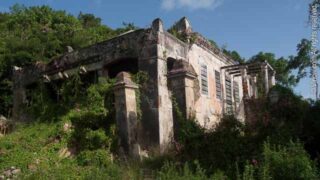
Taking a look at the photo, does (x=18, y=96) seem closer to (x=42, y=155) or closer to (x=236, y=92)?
(x=42, y=155)

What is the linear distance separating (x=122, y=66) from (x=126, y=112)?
3445mm

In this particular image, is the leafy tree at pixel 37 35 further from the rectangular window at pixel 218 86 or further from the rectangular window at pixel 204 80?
the rectangular window at pixel 204 80

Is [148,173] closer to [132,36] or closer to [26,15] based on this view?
[132,36]

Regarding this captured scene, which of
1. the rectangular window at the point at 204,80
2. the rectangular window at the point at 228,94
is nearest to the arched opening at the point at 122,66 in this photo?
the rectangular window at the point at 204,80

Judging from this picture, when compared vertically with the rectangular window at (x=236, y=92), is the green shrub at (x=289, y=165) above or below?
below

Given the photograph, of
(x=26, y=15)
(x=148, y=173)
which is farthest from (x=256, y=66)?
(x=26, y=15)

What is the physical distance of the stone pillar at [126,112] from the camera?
1396cm

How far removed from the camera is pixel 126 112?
46.2 feet

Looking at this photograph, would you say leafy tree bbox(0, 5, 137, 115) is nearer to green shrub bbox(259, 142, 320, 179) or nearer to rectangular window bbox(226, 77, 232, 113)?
rectangular window bbox(226, 77, 232, 113)

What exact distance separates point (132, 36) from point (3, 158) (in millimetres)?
6223

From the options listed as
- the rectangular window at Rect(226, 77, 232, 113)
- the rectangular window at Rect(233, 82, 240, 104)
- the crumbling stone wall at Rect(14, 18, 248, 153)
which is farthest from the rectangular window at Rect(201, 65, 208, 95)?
the rectangular window at Rect(233, 82, 240, 104)

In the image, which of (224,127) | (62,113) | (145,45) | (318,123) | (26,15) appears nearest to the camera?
(318,123)

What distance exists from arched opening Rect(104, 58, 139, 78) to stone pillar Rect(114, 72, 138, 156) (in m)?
2.20

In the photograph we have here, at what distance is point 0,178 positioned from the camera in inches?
496
